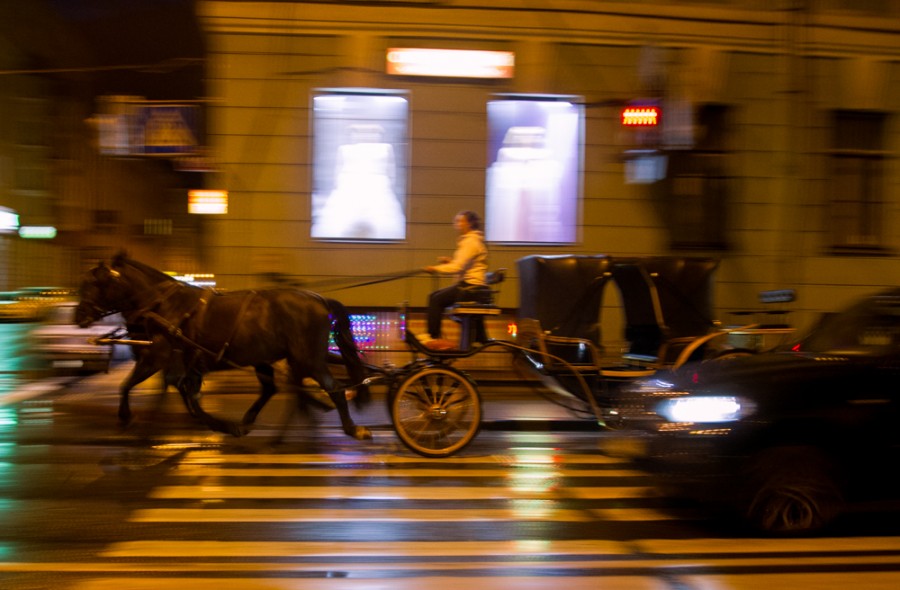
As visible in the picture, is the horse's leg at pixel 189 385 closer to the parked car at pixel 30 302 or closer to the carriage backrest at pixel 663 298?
the carriage backrest at pixel 663 298

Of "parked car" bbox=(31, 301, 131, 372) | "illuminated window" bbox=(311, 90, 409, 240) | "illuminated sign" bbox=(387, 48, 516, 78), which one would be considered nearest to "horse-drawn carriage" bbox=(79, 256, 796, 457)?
"illuminated window" bbox=(311, 90, 409, 240)

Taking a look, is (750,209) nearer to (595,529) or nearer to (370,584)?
(595,529)

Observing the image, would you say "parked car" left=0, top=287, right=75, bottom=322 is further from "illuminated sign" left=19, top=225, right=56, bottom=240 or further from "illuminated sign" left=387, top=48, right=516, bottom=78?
"illuminated sign" left=387, top=48, right=516, bottom=78

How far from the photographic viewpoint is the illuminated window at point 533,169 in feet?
41.7

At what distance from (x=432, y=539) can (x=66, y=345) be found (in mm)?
9686

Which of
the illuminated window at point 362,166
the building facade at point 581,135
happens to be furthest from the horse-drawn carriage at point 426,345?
the illuminated window at point 362,166

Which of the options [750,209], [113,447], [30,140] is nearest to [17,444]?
[113,447]

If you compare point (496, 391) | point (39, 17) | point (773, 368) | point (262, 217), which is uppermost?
point (39, 17)

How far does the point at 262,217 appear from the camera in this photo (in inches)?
484

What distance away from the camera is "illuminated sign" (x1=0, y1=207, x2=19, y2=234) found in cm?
A: 2248

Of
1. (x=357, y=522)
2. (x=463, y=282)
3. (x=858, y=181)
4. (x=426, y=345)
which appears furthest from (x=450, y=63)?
(x=357, y=522)

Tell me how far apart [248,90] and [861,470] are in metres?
10.1

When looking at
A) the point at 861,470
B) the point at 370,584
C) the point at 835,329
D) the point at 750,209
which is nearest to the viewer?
the point at 370,584

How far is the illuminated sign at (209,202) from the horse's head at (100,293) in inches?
159
